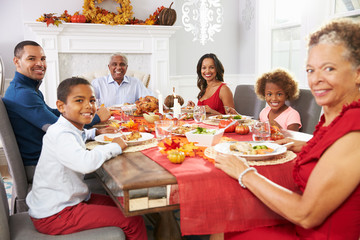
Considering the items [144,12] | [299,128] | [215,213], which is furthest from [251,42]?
[215,213]

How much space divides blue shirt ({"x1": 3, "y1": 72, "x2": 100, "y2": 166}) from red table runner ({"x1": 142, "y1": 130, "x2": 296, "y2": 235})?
1.15m

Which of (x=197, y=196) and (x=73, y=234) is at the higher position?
(x=197, y=196)

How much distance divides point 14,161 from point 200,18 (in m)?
4.48

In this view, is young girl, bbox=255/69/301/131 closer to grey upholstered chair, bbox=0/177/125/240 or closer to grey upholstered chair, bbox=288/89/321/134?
grey upholstered chair, bbox=288/89/321/134

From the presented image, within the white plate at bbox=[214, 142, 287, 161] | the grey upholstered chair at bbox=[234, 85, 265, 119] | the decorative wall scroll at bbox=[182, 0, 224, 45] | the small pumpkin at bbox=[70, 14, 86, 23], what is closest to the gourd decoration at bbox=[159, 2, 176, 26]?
the decorative wall scroll at bbox=[182, 0, 224, 45]

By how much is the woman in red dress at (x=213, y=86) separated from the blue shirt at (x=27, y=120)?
5.32 feet

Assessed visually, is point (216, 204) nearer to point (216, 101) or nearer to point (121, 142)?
point (121, 142)

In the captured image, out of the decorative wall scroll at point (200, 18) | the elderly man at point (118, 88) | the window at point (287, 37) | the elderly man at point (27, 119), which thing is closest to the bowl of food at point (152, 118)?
the elderly man at point (27, 119)

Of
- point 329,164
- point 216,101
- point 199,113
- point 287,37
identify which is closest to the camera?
point 329,164

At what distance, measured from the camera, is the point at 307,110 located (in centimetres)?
242

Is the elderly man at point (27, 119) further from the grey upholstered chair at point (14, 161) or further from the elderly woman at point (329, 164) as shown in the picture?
Answer: the elderly woman at point (329, 164)

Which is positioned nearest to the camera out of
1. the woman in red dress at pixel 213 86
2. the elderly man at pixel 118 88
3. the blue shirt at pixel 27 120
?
the blue shirt at pixel 27 120

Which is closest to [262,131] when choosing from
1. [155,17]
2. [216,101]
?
[216,101]

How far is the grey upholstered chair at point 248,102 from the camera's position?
3186 mm
